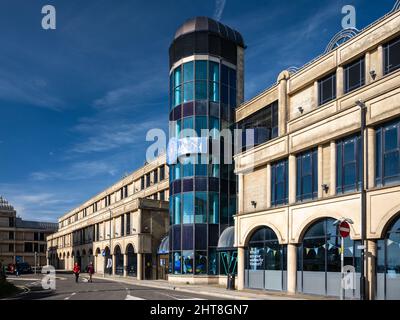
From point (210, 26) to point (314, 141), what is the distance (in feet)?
67.0

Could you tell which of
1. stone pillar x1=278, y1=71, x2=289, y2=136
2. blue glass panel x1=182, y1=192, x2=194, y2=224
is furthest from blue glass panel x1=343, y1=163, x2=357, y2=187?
blue glass panel x1=182, y1=192, x2=194, y2=224

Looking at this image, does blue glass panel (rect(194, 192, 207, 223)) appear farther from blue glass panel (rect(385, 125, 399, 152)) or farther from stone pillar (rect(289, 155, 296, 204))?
blue glass panel (rect(385, 125, 399, 152))

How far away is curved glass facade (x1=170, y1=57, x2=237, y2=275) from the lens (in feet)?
139

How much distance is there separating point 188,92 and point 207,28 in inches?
229

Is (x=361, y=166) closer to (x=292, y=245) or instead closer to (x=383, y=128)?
(x=383, y=128)

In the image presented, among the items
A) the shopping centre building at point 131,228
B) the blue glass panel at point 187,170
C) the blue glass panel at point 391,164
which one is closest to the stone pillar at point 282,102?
the blue glass panel at point 391,164

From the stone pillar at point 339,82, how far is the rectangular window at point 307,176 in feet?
12.2

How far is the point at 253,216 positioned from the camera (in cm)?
3312

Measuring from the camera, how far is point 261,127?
37.0m

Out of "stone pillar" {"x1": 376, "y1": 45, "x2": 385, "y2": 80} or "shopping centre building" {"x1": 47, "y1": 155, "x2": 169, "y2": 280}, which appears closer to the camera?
"stone pillar" {"x1": 376, "y1": 45, "x2": 385, "y2": 80}

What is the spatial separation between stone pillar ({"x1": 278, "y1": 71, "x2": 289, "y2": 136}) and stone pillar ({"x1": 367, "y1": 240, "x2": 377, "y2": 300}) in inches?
477

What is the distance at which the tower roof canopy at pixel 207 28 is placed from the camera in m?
44.2

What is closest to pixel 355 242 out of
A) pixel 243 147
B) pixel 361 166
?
pixel 361 166

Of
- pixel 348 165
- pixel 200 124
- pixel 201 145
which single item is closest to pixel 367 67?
pixel 348 165
